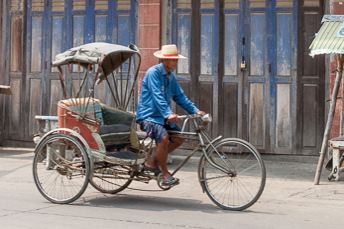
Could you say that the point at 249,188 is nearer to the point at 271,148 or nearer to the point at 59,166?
the point at 59,166

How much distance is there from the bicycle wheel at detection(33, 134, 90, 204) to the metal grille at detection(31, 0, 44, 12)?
222 inches

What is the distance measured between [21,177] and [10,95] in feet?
11.1

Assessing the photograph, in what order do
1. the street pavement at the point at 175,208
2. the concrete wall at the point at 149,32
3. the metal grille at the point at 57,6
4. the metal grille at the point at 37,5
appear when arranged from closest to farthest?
the street pavement at the point at 175,208 < the concrete wall at the point at 149,32 < the metal grille at the point at 57,6 < the metal grille at the point at 37,5

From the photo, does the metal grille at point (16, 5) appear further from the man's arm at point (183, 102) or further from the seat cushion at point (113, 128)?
the man's arm at point (183, 102)

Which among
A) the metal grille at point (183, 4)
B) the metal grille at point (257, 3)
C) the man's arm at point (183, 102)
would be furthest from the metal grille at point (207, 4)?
the man's arm at point (183, 102)

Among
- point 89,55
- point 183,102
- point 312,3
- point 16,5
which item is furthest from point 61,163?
point 16,5

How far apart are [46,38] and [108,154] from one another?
5728 mm

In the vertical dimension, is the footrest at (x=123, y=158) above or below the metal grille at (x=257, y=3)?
below

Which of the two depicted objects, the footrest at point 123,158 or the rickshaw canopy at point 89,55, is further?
the rickshaw canopy at point 89,55

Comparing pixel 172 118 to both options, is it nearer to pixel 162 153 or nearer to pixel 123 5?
pixel 162 153

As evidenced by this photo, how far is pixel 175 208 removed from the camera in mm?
7793

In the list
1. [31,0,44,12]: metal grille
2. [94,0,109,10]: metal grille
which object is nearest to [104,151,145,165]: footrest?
[94,0,109,10]: metal grille

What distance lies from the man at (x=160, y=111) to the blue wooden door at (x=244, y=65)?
3.80m

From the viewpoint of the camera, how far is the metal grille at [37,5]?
1308 cm
